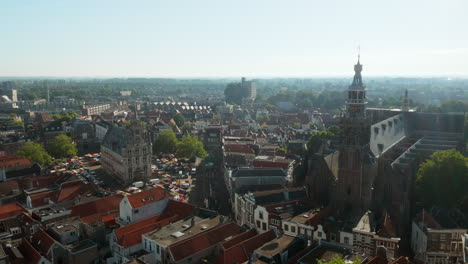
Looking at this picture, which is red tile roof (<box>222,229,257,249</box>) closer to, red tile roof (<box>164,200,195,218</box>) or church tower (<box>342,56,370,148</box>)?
red tile roof (<box>164,200,195,218</box>)

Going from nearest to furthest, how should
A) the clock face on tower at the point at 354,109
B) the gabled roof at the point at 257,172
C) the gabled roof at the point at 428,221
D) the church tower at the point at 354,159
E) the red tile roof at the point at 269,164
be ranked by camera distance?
the gabled roof at the point at 428,221 → the church tower at the point at 354,159 → the clock face on tower at the point at 354,109 → the gabled roof at the point at 257,172 → the red tile roof at the point at 269,164

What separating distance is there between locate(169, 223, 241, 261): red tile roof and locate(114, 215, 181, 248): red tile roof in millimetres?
7119

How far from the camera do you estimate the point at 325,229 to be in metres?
42.4

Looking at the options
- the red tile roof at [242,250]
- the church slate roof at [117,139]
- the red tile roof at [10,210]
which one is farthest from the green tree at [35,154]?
the red tile roof at [242,250]

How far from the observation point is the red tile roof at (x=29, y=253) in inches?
1674

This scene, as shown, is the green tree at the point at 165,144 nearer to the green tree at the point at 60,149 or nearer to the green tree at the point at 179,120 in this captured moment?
the green tree at the point at 60,149

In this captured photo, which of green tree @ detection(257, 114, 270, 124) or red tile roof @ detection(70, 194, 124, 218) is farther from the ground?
green tree @ detection(257, 114, 270, 124)

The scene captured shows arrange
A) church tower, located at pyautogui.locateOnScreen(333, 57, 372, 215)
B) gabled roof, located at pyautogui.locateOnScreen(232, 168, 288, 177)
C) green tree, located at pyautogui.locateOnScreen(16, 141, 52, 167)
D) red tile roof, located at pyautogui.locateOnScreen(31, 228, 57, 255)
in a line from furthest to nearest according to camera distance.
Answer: green tree, located at pyautogui.locateOnScreen(16, 141, 52, 167), gabled roof, located at pyautogui.locateOnScreen(232, 168, 288, 177), church tower, located at pyautogui.locateOnScreen(333, 57, 372, 215), red tile roof, located at pyautogui.locateOnScreen(31, 228, 57, 255)

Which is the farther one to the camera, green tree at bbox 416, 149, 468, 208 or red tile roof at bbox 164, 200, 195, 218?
red tile roof at bbox 164, 200, 195, 218

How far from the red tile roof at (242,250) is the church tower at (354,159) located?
1302 centimetres

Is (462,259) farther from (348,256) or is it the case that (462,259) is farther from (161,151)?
(161,151)

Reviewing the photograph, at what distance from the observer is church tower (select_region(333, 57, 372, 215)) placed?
48.3m

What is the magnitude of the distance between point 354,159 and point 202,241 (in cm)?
2193

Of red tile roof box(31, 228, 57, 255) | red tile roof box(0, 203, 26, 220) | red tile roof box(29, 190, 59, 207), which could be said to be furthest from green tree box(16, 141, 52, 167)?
red tile roof box(31, 228, 57, 255)
